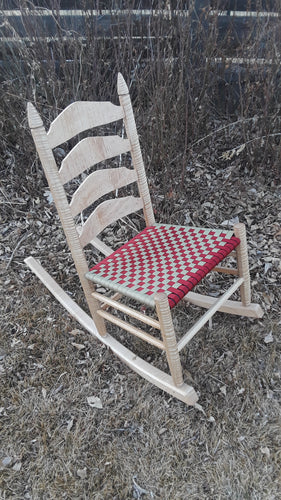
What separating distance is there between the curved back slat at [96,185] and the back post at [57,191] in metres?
0.05

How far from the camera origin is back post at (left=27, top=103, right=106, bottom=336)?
1.24 metres

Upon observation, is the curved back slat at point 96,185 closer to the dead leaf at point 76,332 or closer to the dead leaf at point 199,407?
the dead leaf at point 76,332

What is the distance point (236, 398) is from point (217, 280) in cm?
65

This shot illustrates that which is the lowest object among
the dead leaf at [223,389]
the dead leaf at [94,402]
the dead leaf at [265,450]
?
the dead leaf at [265,450]

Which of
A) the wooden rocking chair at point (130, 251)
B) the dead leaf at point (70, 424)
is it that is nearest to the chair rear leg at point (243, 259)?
the wooden rocking chair at point (130, 251)

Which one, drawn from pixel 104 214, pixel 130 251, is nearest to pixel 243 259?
pixel 130 251

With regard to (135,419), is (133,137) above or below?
above

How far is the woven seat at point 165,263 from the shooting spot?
1.26 metres

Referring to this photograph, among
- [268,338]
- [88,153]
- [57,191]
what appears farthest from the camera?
[268,338]

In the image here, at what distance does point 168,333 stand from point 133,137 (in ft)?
2.73

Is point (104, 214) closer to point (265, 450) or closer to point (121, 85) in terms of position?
point (121, 85)

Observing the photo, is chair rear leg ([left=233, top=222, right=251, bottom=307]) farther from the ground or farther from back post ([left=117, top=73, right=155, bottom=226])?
back post ([left=117, top=73, right=155, bottom=226])

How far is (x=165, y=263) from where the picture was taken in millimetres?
1403

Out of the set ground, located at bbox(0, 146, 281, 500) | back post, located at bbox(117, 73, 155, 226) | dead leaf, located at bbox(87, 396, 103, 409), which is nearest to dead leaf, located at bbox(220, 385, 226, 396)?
ground, located at bbox(0, 146, 281, 500)
